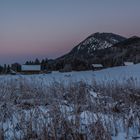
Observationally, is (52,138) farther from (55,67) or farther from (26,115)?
(55,67)

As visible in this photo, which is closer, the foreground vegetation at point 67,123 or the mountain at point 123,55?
the foreground vegetation at point 67,123

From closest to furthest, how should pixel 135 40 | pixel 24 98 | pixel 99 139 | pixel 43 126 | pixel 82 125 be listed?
1. pixel 99 139
2. pixel 43 126
3. pixel 82 125
4. pixel 24 98
5. pixel 135 40

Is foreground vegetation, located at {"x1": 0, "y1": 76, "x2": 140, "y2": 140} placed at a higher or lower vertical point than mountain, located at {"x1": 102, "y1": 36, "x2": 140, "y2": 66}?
lower

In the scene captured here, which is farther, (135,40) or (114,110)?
(135,40)

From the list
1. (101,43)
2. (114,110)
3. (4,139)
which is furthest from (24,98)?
(101,43)

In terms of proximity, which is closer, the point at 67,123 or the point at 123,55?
the point at 67,123

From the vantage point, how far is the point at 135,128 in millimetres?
5457

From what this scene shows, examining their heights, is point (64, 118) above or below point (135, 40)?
below

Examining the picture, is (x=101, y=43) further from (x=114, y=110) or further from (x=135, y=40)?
(x=114, y=110)

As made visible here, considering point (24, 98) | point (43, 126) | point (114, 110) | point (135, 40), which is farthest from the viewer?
point (135, 40)

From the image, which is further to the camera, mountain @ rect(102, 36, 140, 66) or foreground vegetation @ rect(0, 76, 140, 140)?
mountain @ rect(102, 36, 140, 66)

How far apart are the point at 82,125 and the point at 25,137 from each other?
850 millimetres

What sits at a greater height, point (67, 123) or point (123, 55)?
point (123, 55)

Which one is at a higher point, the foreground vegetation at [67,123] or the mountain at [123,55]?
the mountain at [123,55]
